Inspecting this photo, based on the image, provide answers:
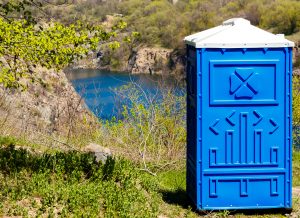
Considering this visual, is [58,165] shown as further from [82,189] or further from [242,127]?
[242,127]

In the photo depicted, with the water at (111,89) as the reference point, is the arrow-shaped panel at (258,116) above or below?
above

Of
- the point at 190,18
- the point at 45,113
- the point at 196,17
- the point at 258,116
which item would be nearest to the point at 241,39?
the point at 258,116

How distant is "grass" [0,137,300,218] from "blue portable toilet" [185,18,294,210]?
28cm

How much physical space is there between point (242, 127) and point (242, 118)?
0.28ft

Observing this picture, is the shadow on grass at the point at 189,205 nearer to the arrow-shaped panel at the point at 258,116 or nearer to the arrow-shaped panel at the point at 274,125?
the arrow-shaped panel at the point at 274,125

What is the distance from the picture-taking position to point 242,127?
19.9ft

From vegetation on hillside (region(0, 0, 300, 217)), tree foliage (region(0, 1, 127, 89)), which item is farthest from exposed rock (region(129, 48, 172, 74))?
tree foliage (region(0, 1, 127, 89))

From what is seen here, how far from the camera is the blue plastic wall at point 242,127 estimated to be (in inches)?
237

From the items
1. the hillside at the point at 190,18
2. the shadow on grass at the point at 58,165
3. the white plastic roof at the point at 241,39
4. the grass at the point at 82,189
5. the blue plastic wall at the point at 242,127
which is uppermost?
the hillside at the point at 190,18

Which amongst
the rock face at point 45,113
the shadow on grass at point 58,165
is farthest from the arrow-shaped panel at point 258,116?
the rock face at point 45,113

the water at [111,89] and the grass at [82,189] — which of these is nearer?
the grass at [82,189]

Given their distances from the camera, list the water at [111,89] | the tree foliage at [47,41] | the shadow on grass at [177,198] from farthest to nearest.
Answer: the water at [111,89]
the shadow on grass at [177,198]
the tree foliage at [47,41]

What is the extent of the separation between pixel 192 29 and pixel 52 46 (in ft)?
219

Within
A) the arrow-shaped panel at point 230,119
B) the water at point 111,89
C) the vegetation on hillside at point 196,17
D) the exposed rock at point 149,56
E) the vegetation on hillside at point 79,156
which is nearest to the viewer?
the vegetation on hillside at point 79,156
